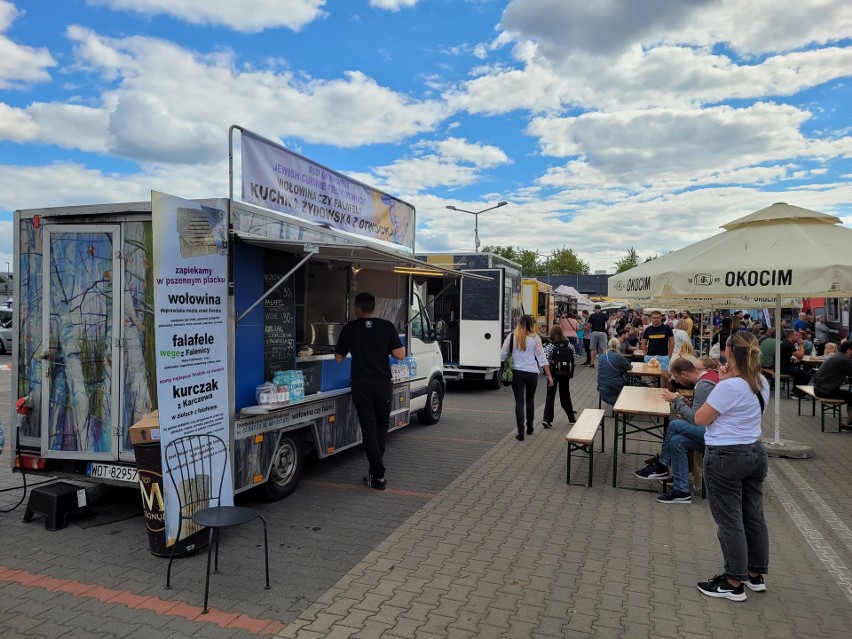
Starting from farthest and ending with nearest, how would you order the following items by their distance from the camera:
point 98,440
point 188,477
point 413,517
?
point 413,517
point 98,440
point 188,477

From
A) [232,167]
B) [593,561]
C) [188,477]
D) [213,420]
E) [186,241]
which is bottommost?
[593,561]

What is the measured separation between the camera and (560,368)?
874 cm

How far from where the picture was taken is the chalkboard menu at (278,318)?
5148 mm

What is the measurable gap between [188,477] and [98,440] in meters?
1.16

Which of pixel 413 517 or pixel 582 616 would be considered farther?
pixel 413 517

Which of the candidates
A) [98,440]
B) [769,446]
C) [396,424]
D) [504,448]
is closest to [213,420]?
[98,440]

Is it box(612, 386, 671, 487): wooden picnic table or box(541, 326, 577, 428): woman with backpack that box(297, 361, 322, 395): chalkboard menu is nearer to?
box(612, 386, 671, 487): wooden picnic table

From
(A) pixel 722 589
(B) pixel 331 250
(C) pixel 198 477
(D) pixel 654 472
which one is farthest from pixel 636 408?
(C) pixel 198 477

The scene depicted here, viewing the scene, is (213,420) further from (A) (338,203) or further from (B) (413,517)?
(A) (338,203)

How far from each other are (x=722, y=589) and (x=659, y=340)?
7177 millimetres

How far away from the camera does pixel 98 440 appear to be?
468 cm

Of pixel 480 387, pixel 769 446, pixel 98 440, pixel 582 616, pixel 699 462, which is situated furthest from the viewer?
pixel 480 387

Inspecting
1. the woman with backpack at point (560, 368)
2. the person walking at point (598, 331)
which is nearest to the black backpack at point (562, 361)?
the woman with backpack at point (560, 368)

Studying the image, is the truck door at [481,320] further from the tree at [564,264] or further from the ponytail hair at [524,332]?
the tree at [564,264]
